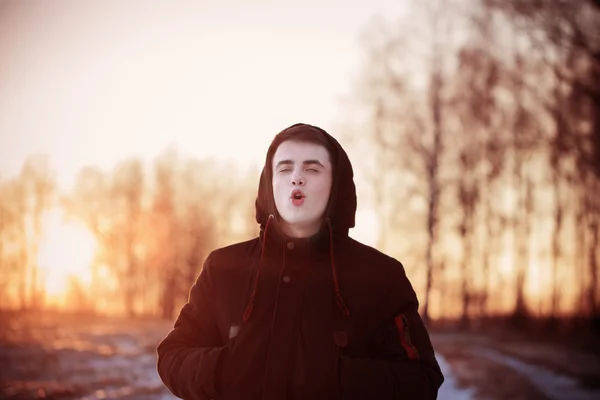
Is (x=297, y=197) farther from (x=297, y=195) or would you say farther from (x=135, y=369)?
(x=135, y=369)

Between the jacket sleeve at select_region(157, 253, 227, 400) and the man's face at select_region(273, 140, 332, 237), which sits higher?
the man's face at select_region(273, 140, 332, 237)

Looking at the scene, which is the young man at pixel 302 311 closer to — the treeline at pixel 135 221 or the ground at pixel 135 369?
the ground at pixel 135 369

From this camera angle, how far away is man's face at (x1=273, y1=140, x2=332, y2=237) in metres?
2.36

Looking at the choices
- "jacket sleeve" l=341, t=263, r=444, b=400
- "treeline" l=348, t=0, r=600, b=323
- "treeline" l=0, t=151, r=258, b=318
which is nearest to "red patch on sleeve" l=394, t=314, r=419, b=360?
"jacket sleeve" l=341, t=263, r=444, b=400

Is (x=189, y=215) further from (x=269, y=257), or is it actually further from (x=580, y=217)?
(x=269, y=257)

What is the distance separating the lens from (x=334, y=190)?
2441mm

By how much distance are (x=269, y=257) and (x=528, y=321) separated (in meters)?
25.4

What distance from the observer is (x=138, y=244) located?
105 feet

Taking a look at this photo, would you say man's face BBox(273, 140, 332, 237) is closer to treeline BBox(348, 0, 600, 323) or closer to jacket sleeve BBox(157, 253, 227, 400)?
jacket sleeve BBox(157, 253, 227, 400)

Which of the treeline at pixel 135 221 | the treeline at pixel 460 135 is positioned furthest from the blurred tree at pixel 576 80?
the treeline at pixel 135 221

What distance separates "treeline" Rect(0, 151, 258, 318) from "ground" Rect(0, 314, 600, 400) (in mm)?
14965

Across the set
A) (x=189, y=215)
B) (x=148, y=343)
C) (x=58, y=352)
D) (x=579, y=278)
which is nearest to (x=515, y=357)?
(x=148, y=343)

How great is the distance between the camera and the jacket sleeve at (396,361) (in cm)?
211

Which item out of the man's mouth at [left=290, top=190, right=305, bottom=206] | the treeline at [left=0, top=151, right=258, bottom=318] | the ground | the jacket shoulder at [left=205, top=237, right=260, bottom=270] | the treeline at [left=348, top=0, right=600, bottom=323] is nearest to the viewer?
the man's mouth at [left=290, top=190, right=305, bottom=206]
